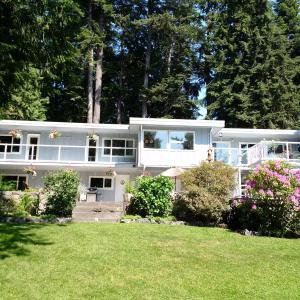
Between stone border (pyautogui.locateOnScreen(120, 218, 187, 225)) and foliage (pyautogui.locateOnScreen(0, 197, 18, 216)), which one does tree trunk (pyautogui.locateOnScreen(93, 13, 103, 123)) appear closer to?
foliage (pyautogui.locateOnScreen(0, 197, 18, 216))

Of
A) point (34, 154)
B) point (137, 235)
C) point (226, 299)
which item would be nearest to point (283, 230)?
point (137, 235)

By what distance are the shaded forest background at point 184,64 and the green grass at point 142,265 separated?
19542 mm

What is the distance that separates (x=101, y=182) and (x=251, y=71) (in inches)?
680

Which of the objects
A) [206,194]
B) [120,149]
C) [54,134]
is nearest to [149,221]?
[206,194]

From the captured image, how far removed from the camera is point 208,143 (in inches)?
915

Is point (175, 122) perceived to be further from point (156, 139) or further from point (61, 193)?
point (61, 193)

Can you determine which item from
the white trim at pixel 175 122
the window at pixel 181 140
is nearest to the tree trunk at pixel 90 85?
the white trim at pixel 175 122

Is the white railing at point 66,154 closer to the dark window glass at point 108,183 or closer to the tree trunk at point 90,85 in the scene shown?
the dark window glass at point 108,183

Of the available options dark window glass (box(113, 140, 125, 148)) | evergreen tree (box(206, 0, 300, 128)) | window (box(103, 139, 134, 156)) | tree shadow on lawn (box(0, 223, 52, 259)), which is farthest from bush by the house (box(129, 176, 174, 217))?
evergreen tree (box(206, 0, 300, 128))

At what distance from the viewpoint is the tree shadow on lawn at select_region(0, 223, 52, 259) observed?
924cm

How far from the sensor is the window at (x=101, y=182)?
2500 cm

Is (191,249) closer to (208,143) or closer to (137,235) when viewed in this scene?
(137,235)

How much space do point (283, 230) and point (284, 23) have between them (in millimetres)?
29877

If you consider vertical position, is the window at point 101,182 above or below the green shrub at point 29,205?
above
